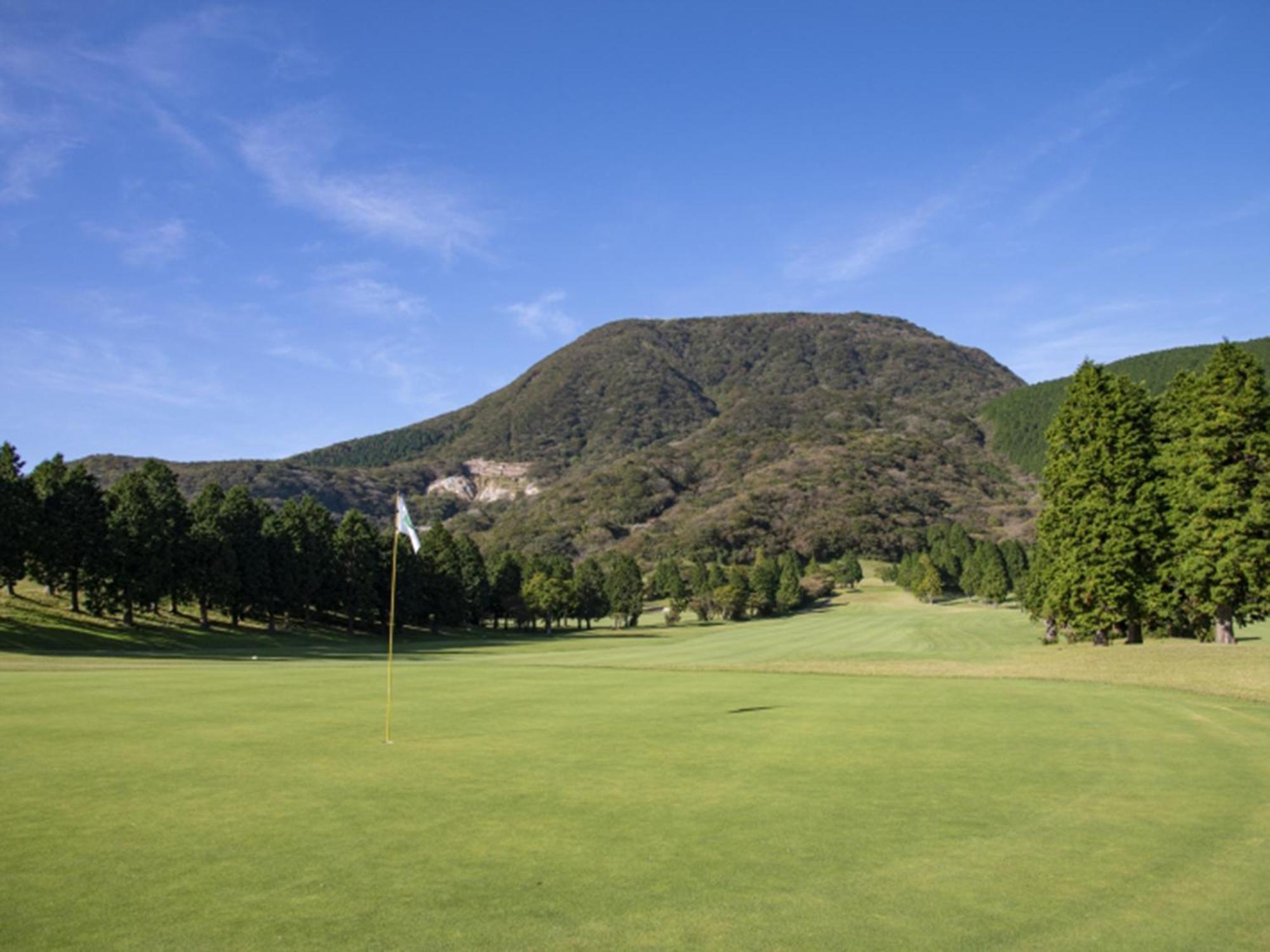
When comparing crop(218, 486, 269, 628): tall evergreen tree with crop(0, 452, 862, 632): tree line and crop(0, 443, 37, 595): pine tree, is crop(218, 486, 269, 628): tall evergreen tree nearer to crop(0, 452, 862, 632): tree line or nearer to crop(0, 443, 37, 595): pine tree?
crop(0, 452, 862, 632): tree line

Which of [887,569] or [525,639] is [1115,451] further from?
[887,569]

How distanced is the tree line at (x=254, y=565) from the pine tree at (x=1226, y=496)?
34.8 m

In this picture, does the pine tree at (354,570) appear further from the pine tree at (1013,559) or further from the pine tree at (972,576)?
the pine tree at (1013,559)

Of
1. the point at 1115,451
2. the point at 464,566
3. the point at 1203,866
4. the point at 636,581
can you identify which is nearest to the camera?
the point at 1203,866

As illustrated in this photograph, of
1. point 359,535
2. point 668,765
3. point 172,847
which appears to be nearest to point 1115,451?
point 668,765

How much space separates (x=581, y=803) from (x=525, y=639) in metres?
85.3

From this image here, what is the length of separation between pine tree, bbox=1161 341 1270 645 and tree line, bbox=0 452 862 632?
34.8m

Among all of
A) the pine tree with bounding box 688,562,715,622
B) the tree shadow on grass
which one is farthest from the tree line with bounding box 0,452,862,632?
the tree shadow on grass

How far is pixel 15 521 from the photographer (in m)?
56.8

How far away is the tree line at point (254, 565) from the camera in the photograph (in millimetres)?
63562

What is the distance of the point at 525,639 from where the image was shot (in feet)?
312

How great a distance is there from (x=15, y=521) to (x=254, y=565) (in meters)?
22.7

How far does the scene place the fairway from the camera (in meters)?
7.35

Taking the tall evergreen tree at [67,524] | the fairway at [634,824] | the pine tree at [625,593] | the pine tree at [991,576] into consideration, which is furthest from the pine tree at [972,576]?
the fairway at [634,824]
